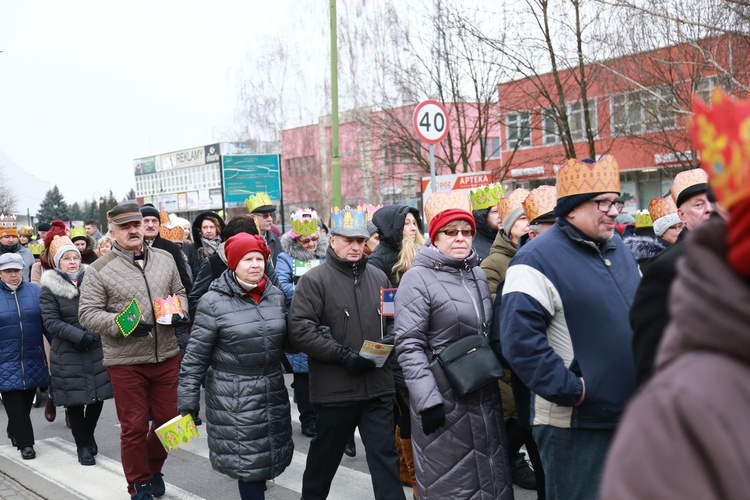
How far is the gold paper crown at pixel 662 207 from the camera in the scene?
666 cm

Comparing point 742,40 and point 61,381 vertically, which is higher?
point 742,40

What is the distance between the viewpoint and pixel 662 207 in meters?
6.91

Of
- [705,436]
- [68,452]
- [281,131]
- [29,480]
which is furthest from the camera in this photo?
[281,131]

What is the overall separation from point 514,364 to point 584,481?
58 cm

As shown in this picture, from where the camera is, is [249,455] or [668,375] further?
[249,455]

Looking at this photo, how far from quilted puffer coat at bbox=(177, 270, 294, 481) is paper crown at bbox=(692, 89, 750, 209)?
396 centimetres

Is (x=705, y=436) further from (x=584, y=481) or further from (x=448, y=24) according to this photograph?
(x=448, y=24)

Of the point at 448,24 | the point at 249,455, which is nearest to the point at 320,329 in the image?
the point at 249,455

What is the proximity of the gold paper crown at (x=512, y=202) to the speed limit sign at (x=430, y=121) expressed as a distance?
272 cm

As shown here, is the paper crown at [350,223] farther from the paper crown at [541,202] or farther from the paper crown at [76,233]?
the paper crown at [76,233]

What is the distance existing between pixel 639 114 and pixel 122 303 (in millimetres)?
14358

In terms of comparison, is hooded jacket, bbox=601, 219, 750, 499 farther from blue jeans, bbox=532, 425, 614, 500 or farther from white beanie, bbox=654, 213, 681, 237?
white beanie, bbox=654, 213, 681, 237

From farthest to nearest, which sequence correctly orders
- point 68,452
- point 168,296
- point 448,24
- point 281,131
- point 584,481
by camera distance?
point 281,131 < point 448,24 < point 68,452 < point 168,296 < point 584,481

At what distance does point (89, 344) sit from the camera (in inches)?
277
